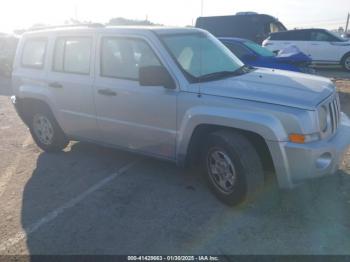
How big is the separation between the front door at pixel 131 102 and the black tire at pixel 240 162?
604 millimetres

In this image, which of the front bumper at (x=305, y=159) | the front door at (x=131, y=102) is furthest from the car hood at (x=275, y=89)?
the front door at (x=131, y=102)

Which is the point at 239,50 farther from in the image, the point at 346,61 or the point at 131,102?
the point at 346,61

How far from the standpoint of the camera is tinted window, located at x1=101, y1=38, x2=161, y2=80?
13.8 feet

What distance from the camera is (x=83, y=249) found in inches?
130

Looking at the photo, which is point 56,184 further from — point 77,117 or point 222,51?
point 222,51

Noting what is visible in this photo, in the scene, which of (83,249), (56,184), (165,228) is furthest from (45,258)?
(56,184)

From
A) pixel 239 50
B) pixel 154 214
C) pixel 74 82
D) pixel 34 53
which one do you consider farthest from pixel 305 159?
pixel 239 50

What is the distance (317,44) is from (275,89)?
38.6ft

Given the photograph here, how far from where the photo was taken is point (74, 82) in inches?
191

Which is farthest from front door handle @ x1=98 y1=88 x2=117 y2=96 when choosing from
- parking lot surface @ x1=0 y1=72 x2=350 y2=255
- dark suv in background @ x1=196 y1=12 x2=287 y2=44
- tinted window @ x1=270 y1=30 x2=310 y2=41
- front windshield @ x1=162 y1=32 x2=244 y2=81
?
dark suv in background @ x1=196 y1=12 x2=287 y2=44

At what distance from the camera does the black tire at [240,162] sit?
3.56 m

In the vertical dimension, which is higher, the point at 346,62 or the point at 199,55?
the point at 199,55

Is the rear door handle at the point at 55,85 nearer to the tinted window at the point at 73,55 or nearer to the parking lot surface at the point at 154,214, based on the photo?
the tinted window at the point at 73,55

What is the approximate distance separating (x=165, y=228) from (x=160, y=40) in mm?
2037
